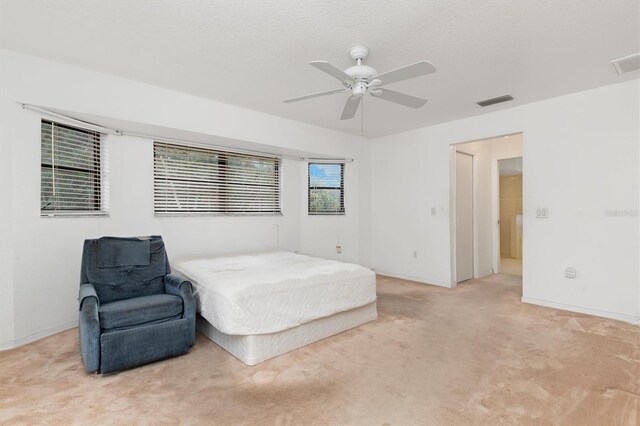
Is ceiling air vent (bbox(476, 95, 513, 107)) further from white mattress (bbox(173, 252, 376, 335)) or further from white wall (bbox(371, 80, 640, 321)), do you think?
white mattress (bbox(173, 252, 376, 335))

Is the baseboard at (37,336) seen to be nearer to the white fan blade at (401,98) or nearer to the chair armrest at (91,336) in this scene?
the chair armrest at (91,336)

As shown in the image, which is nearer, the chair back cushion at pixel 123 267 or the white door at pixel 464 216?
the chair back cushion at pixel 123 267

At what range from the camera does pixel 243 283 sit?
8.77 feet

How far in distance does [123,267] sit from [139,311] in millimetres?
636

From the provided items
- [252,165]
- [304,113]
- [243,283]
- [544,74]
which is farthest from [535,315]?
[252,165]

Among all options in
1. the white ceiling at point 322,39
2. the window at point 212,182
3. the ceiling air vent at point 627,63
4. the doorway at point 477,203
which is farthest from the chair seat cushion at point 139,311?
the ceiling air vent at point 627,63

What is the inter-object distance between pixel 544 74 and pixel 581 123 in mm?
997

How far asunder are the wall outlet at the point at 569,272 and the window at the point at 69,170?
548 centimetres

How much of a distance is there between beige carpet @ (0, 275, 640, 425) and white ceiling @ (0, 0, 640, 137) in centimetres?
256

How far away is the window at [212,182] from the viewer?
418cm

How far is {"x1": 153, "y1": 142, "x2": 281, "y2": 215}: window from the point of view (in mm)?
4180

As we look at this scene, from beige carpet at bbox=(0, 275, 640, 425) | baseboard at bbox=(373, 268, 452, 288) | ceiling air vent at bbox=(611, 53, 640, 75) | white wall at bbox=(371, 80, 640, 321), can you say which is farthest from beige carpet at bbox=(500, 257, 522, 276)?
ceiling air vent at bbox=(611, 53, 640, 75)

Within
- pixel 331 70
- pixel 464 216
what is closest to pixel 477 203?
pixel 464 216

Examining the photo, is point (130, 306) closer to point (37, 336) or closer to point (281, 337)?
point (281, 337)
